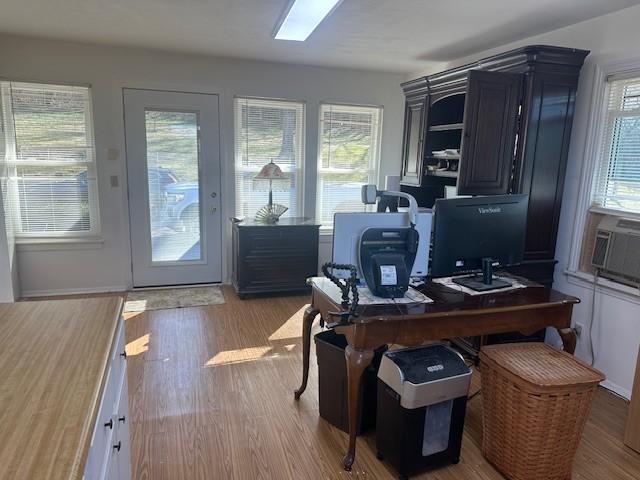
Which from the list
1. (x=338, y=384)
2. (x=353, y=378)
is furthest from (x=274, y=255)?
(x=353, y=378)

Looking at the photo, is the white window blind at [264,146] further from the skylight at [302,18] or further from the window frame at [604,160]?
the window frame at [604,160]

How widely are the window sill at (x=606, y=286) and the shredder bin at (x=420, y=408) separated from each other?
1.39 m

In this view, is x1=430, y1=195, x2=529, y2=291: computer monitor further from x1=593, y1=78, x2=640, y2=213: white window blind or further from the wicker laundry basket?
x1=593, y1=78, x2=640, y2=213: white window blind

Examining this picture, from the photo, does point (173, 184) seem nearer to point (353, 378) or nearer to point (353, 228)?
point (353, 228)

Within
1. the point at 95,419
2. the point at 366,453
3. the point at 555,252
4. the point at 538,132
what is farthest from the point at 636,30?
the point at 95,419

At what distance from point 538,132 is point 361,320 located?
1.89m

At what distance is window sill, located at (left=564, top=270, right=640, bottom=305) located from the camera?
2.71 meters

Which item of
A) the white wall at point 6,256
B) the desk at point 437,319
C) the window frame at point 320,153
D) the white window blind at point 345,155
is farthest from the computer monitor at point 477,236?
the white wall at point 6,256

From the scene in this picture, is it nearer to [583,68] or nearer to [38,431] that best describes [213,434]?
[38,431]

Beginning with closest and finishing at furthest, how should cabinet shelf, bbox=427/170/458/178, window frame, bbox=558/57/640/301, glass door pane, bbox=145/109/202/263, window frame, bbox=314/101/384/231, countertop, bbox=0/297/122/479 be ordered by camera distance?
countertop, bbox=0/297/122/479 → window frame, bbox=558/57/640/301 → cabinet shelf, bbox=427/170/458/178 → glass door pane, bbox=145/109/202/263 → window frame, bbox=314/101/384/231

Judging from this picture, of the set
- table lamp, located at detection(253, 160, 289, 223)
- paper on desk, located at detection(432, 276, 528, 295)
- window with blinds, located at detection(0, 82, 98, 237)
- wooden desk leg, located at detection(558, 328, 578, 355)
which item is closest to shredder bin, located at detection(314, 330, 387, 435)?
paper on desk, located at detection(432, 276, 528, 295)

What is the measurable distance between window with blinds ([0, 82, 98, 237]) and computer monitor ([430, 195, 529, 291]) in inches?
137

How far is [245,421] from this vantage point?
244 centimetres

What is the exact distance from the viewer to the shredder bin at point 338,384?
2.29 meters
